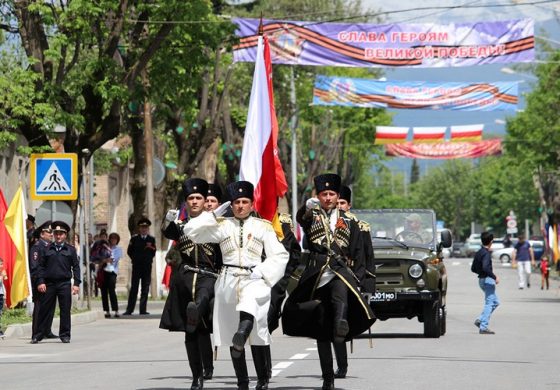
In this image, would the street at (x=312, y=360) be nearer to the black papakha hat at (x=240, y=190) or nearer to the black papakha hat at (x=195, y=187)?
the black papakha hat at (x=195, y=187)

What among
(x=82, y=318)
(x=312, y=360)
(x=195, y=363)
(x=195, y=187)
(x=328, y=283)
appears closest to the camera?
(x=195, y=363)

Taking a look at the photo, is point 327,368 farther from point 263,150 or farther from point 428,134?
point 428,134

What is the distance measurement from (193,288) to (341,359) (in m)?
1.67

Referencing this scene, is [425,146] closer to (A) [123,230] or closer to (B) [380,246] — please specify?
(A) [123,230]

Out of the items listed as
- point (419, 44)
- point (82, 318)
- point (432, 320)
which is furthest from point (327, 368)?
point (419, 44)

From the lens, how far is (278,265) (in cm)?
1252

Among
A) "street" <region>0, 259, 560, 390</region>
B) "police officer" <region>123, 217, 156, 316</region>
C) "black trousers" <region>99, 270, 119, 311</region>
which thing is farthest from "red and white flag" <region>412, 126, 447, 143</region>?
"street" <region>0, 259, 560, 390</region>

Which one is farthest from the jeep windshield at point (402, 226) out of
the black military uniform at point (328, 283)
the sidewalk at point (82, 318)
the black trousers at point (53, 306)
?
the black military uniform at point (328, 283)

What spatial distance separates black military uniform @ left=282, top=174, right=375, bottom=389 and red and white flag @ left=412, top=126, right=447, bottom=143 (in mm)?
57206

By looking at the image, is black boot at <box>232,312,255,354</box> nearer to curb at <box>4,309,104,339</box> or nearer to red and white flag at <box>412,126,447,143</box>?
curb at <box>4,309,104,339</box>

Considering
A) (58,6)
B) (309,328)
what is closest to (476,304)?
(58,6)

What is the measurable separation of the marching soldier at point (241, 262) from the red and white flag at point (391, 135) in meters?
57.9

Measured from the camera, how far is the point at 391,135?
7181 centimetres

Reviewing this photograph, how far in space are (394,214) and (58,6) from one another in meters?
9.30
